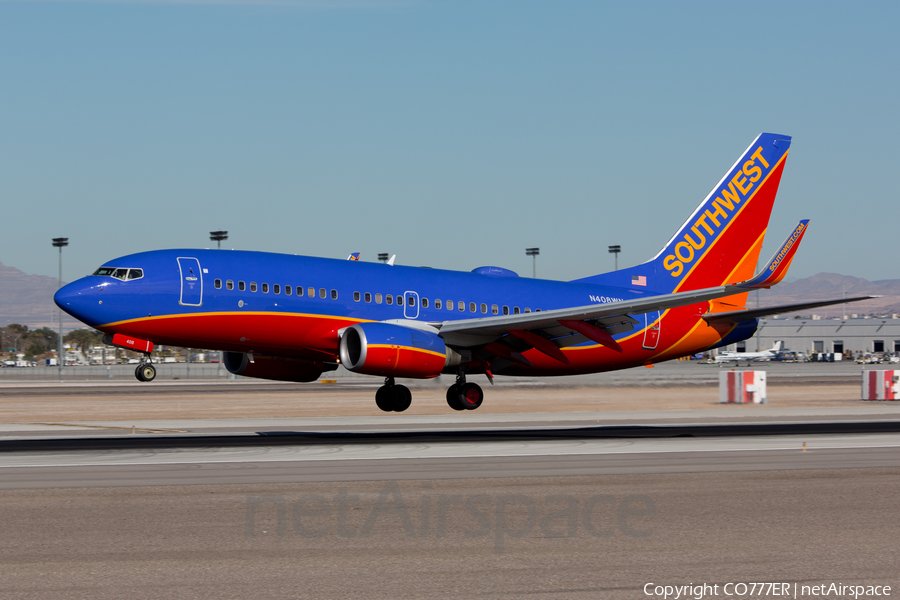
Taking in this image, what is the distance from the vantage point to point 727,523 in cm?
1463

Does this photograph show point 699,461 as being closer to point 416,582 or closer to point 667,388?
point 416,582

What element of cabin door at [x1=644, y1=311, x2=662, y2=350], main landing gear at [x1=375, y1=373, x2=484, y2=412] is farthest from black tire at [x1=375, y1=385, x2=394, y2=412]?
cabin door at [x1=644, y1=311, x2=662, y2=350]

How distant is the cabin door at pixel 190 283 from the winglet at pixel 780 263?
19.4m

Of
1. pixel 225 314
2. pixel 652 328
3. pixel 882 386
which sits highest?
pixel 225 314

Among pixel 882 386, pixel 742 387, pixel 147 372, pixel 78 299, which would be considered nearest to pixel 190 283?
pixel 147 372

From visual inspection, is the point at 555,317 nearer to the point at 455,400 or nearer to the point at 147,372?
the point at 455,400

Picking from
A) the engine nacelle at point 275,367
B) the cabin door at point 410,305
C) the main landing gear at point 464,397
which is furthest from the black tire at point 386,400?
the cabin door at point 410,305

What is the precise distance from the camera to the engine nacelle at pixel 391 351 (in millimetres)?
32281

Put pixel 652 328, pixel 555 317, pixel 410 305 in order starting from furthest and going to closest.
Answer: pixel 652 328 < pixel 410 305 < pixel 555 317

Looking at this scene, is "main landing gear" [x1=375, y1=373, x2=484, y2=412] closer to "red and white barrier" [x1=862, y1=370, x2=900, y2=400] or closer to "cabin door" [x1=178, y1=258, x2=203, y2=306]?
"cabin door" [x1=178, y1=258, x2=203, y2=306]

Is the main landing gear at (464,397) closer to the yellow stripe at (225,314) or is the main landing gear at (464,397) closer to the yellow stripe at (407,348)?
the yellow stripe at (407,348)

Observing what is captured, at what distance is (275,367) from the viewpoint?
122 feet

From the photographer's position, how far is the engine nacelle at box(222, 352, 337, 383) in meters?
37.1

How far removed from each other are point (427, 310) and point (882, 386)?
3444cm
